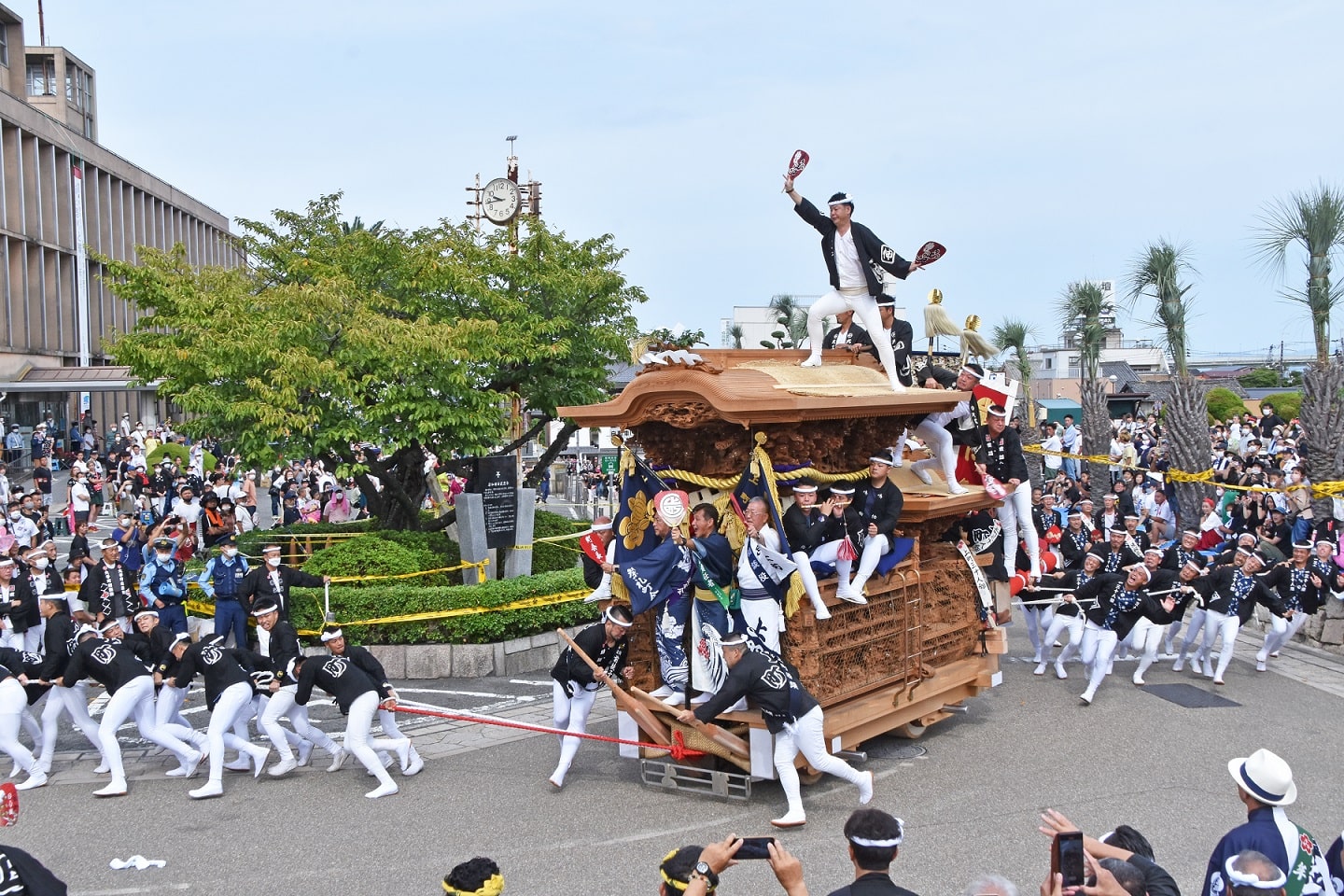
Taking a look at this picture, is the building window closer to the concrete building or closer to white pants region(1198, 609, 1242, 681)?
the concrete building

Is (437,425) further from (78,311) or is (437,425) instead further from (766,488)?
(78,311)

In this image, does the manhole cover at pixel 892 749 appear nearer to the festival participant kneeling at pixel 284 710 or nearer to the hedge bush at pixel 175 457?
the festival participant kneeling at pixel 284 710

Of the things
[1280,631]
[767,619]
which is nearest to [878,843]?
[767,619]

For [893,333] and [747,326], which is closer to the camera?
[893,333]

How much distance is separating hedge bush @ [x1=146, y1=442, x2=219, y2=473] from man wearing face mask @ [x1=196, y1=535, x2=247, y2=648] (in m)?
13.9

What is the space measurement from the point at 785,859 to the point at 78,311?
4616cm

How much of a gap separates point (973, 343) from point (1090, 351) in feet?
48.6

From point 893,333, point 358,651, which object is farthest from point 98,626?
point 893,333

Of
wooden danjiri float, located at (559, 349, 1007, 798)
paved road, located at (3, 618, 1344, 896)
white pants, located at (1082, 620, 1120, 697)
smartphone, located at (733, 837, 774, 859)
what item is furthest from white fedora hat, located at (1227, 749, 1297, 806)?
white pants, located at (1082, 620, 1120, 697)

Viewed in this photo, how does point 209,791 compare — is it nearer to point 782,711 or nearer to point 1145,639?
point 782,711

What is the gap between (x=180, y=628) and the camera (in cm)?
1457

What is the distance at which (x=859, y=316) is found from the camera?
37.3ft

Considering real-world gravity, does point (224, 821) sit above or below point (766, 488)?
below

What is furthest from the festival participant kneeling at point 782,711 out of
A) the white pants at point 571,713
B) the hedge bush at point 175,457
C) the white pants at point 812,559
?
the hedge bush at point 175,457
